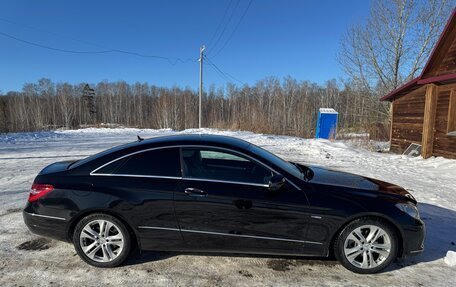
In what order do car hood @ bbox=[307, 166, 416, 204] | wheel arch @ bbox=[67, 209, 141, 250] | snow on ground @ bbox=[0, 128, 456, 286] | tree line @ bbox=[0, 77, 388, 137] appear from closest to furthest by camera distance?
1. snow on ground @ bbox=[0, 128, 456, 286]
2. wheel arch @ bbox=[67, 209, 141, 250]
3. car hood @ bbox=[307, 166, 416, 204]
4. tree line @ bbox=[0, 77, 388, 137]

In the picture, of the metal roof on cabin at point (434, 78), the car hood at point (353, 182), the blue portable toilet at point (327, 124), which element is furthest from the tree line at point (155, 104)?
the car hood at point (353, 182)

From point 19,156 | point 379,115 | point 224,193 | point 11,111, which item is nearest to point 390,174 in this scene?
point 224,193

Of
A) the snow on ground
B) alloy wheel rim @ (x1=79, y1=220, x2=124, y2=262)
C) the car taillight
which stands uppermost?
the car taillight

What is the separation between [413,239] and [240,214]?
202 centimetres

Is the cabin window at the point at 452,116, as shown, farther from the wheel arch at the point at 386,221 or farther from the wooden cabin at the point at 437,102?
the wheel arch at the point at 386,221

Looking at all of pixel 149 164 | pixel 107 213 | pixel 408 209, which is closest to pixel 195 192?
pixel 149 164

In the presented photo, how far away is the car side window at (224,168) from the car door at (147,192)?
16 centimetres

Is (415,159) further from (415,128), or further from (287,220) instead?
(287,220)

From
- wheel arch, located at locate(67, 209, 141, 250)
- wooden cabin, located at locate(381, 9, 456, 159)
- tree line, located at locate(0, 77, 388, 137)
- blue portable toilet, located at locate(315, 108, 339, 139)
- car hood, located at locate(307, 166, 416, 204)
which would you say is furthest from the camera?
tree line, located at locate(0, 77, 388, 137)

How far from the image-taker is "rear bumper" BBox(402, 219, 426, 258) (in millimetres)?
3318

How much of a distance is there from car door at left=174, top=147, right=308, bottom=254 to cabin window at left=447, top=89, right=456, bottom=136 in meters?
11.1

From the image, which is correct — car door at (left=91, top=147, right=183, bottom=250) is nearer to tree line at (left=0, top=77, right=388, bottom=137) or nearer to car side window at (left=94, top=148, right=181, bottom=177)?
car side window at (left=94, top=148, right=181, bottom=177)

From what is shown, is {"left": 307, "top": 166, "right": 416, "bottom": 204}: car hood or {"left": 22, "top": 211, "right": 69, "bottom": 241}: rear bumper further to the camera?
{"left": 307, "top": 166, "right": 416, "bottom": 204}: car hood

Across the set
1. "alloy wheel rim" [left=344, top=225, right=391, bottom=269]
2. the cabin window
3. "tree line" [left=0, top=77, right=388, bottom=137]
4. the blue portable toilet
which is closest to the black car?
"alloy wheel rim" [left=344, top=225, right=391, bottom=269]
